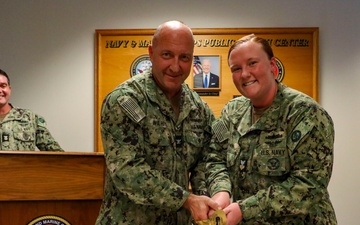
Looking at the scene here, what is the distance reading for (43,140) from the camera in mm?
4293

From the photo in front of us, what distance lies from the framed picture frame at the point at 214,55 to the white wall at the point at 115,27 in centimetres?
8

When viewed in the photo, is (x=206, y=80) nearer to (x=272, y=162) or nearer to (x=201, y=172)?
(x=201, y=172)

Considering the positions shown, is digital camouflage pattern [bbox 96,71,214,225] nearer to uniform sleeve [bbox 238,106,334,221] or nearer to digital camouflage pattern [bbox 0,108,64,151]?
uniform sleeve [bbox 238,106,334,221]

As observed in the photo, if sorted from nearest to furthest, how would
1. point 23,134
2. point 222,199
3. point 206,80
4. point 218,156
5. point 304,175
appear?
1. point 304,175
2. point 222,199
3. point 218,156
4. point 23,134
5. point 206,80

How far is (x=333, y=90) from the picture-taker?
4.87m

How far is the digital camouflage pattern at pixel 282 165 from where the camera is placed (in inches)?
73.0

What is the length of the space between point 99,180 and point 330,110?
2.58 m

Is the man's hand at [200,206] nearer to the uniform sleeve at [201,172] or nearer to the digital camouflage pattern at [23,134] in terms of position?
the uniform sleeve at [201,172]

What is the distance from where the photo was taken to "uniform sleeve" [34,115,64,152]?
4254 mm

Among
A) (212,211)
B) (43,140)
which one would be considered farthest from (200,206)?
(43,140)

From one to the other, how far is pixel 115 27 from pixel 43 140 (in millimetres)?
1345

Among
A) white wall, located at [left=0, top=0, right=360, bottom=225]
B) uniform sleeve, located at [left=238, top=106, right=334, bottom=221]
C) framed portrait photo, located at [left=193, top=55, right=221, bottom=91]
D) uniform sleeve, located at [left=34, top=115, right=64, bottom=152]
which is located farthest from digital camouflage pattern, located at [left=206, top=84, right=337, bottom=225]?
white wall, located at [left=0, top=0, right=360, bottom=225]

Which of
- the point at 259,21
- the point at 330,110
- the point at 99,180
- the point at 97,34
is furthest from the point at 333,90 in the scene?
the point at 99,180

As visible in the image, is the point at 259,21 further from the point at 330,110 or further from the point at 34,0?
the point at 34,0
